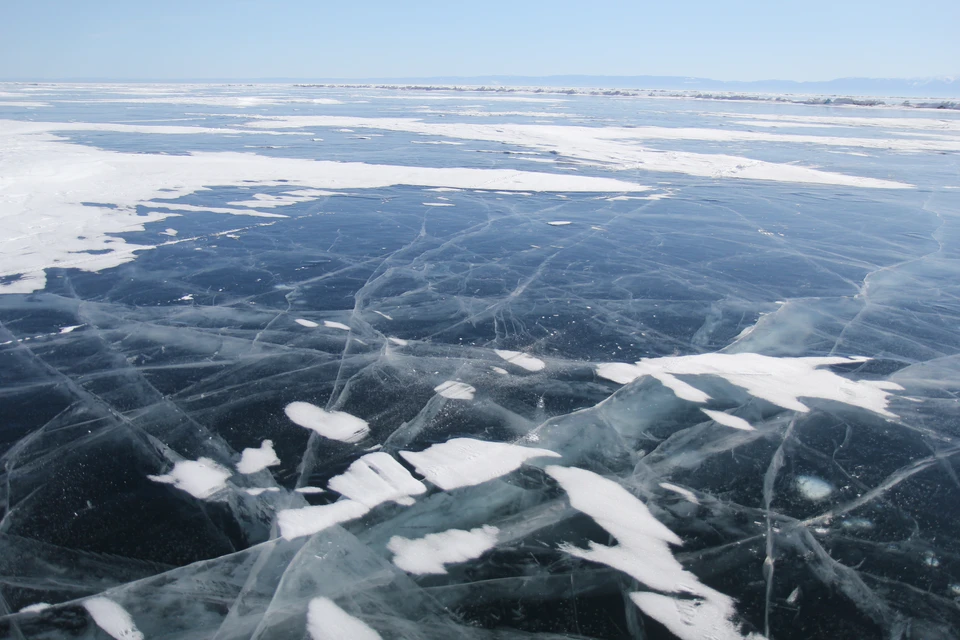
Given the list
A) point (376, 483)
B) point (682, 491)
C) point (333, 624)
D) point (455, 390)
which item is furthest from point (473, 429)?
point (333, 624)

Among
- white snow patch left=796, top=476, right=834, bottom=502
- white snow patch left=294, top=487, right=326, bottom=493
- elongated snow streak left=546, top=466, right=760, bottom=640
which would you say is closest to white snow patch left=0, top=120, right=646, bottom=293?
white snow patch left=294, top=487, right=326, bottom=493

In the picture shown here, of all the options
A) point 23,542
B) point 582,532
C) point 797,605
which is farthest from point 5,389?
point 797,605

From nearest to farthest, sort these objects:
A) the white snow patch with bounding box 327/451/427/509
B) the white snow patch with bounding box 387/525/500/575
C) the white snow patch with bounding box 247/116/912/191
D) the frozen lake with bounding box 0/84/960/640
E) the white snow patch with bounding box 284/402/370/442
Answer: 1. the frozen lake with bounding box 0/84/960/640
2. the white snow patch with bounding box 387/525/500/575
3. the white snow patch with bounding box 327/451/427/509
4. the white snow patch with bounding box 284/402/370/442
5. the white snow patch with bounding box 247/116/912/191

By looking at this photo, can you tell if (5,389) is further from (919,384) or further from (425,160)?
(425,160)

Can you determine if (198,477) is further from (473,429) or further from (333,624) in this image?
(473,429)

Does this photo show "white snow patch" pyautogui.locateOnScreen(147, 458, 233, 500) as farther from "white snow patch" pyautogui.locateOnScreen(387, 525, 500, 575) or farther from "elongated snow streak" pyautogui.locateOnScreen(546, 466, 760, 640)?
"elongated snow streak" pyautogui.locateOnScreen(546, 466, 760, 640)
